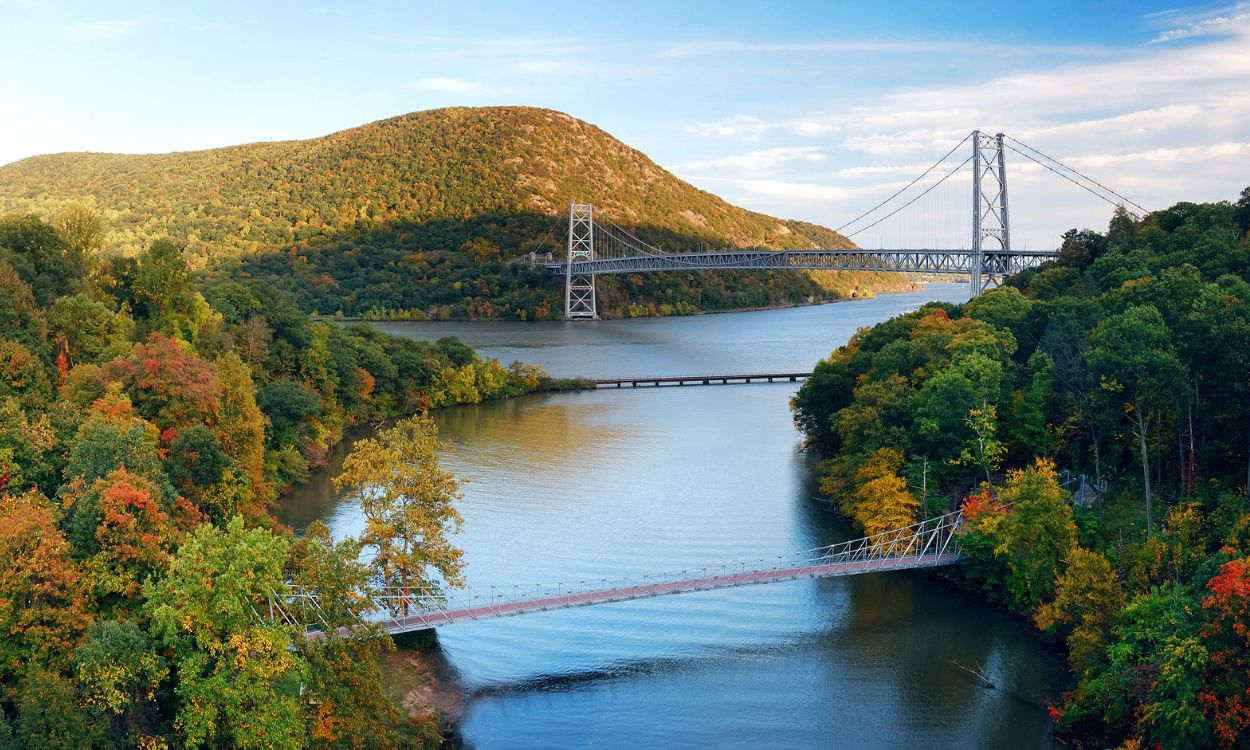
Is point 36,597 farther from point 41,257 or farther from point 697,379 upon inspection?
point 697,379

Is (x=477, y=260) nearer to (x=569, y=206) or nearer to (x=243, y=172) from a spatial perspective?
(x=569, y=206)

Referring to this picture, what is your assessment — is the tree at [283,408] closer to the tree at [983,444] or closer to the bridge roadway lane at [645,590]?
the bridge roadway lane at [645,590]

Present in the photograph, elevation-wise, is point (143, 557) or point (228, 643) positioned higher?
point (143, 557)

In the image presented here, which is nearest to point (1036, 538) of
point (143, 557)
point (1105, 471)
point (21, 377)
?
point (1105, 471)

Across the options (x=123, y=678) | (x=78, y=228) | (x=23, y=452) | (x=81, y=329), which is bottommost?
(x=123, y=678)

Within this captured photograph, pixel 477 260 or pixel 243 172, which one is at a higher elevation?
pixel 243 172

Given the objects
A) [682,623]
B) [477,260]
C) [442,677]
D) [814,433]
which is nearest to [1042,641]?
[682,623]

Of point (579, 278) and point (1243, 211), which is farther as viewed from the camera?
point (579, 278)

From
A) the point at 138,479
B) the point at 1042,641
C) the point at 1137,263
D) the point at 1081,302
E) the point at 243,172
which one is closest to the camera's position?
the point at 138,479
